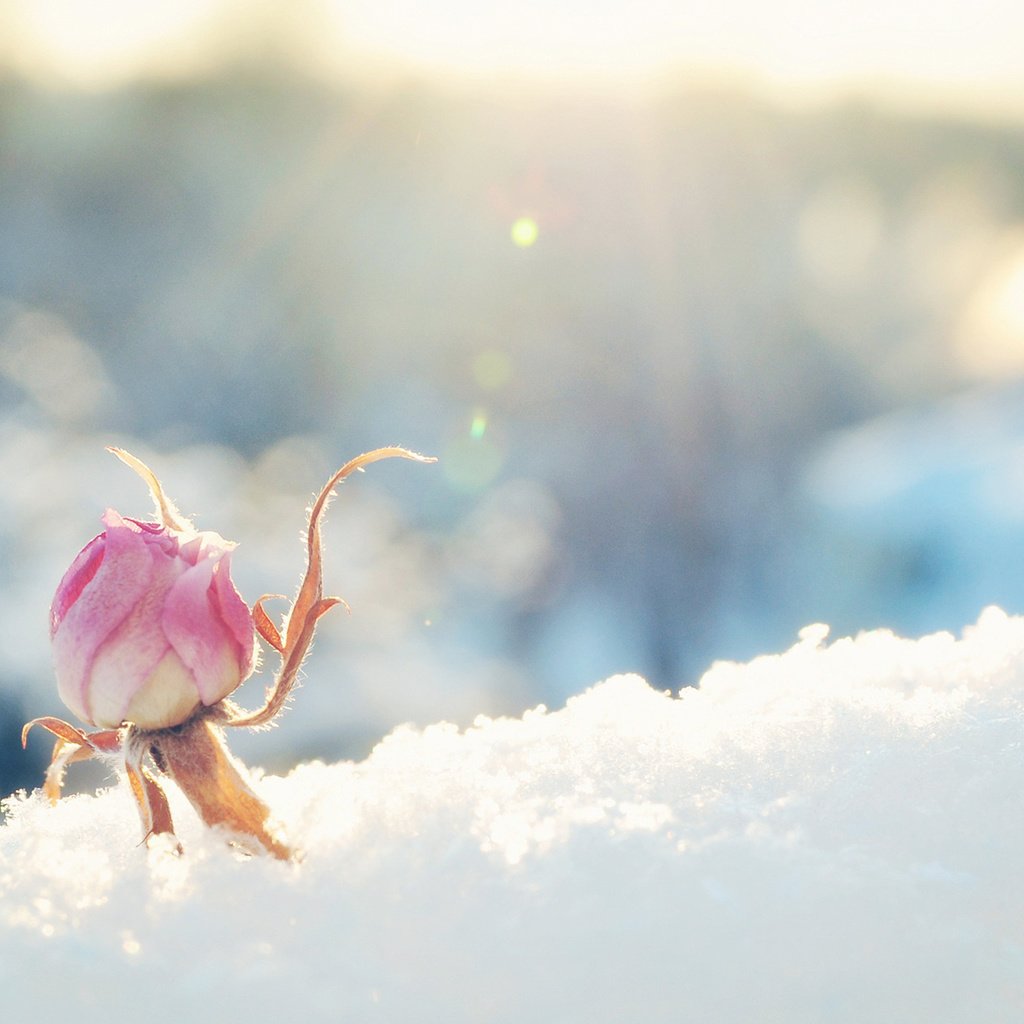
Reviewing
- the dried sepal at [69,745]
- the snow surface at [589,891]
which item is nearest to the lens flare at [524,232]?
the snow surface at [589,891]

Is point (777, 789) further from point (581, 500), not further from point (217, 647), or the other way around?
point (581, 500)

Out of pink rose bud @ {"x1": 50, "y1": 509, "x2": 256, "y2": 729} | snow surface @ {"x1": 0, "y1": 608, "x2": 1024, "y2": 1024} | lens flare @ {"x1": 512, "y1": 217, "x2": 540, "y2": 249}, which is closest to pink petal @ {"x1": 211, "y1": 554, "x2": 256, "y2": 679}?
pink rose bud @ {"x1": 50, "y1": 509, "x2": 256, "y2": 729}

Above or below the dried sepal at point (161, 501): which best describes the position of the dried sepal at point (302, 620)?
below

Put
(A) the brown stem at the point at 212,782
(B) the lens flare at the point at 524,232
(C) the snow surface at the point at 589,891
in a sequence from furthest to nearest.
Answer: (B) the lens flare at the point at 524,232, (A) the brown stem at the point at 212,782, (C) the snow surface at the point at 589,891

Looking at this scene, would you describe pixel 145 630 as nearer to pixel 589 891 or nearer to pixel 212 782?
pixel 212 782

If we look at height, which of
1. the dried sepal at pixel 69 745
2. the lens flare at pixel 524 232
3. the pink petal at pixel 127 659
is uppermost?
the lens flare at pixel 524 232

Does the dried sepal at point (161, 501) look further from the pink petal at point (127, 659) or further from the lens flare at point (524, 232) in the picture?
the lens flare at point (524, 232)

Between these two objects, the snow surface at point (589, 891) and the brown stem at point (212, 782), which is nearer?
the snow surface at point (589, 891)

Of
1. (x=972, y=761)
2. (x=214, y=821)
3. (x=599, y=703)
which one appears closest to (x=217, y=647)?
(x=214, y=821)
